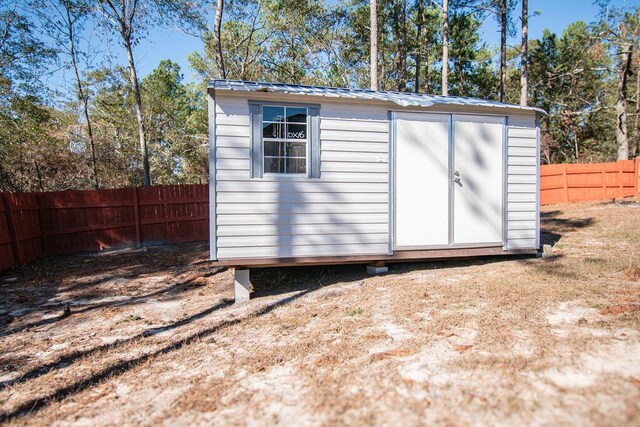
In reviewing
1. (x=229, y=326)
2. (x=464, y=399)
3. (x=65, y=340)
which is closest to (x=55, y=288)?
(x=65, y=340)

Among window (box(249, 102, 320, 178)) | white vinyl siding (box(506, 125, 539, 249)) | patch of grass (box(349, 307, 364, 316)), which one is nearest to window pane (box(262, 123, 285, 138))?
window (box(249, 102, 320, 178))

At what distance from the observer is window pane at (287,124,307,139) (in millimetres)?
5122

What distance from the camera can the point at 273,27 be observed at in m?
20.1

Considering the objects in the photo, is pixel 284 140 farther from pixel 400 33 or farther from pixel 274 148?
pixel 400 33

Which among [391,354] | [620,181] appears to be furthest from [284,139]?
[620,181]

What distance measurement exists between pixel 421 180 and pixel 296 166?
73.9 inches

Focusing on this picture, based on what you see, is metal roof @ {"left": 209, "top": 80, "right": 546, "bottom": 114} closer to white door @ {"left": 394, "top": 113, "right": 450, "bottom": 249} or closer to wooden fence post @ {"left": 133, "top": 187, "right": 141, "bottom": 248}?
white door @ {"left": 394, "top": 113, "right": 450, "bottom": 249}

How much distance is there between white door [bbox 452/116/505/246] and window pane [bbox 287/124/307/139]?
2.30 m

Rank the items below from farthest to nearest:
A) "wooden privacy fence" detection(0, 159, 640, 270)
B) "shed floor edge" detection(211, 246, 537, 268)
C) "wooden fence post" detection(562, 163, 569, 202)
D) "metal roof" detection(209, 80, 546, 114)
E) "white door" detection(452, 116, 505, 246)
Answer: "wooden fence post" detection(562, 163, 569, 202)
"wooden privacy fence" detection(0, 159, 640, 270)
"white door" detection(452, 116, 505, 246)
"shed floor edge" detection(211, 246, 537, 268)
"metal roof" detection(209, 80, 546, 114)

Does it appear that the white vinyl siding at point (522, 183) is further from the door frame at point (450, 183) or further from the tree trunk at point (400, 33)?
the tree trunk at point (400, 33)

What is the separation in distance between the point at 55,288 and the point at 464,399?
6.81 meters

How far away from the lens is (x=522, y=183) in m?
5.96

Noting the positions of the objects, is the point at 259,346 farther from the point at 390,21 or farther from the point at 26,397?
the point at 390,21

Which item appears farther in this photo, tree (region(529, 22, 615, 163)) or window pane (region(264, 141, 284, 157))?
tree (region(529, 22, 615, 163))
